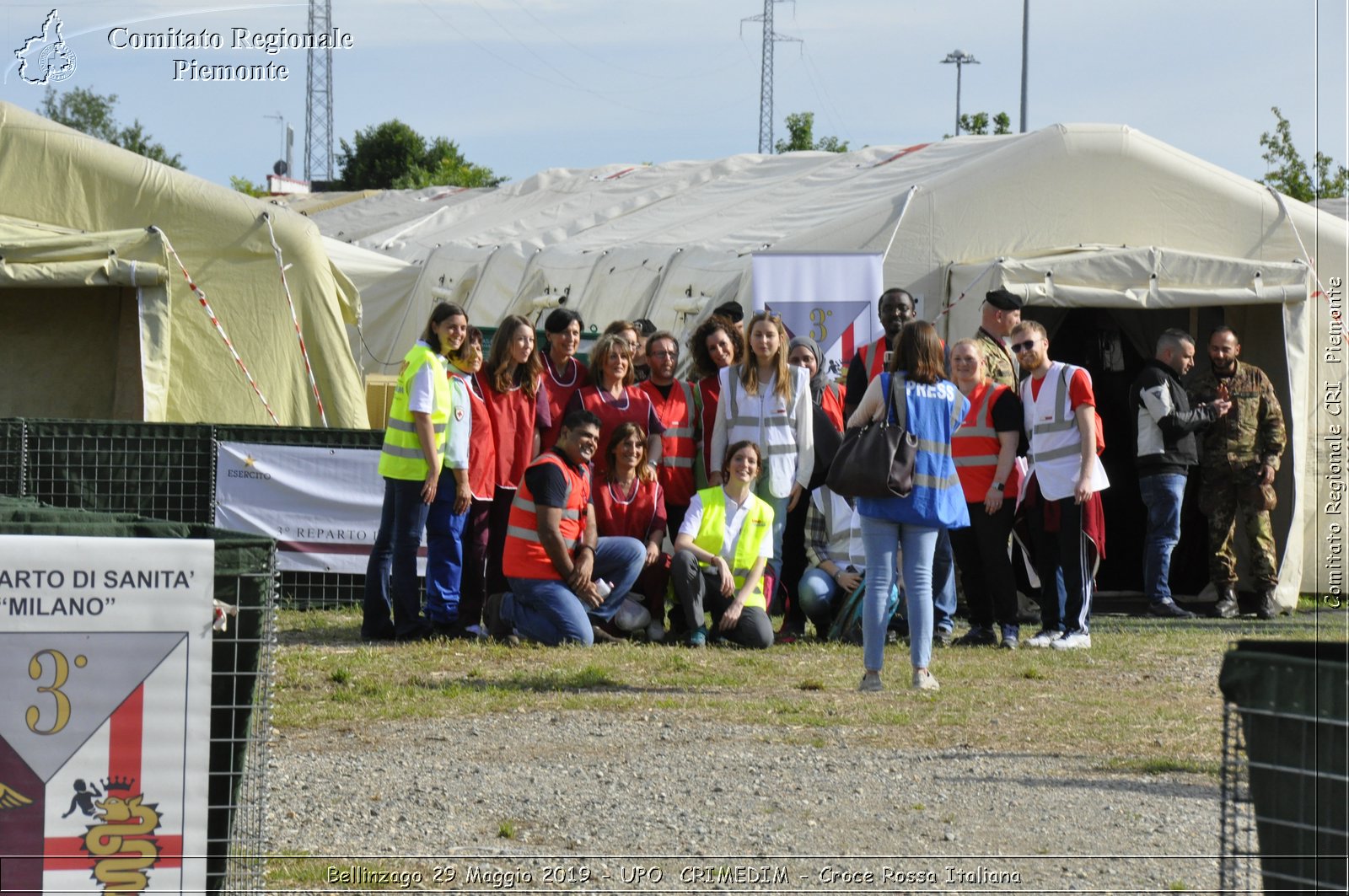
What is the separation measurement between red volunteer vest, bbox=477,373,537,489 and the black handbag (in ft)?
8.77

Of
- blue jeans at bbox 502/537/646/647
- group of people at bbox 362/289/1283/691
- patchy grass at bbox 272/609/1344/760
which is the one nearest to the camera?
patchy grass at bbox 272/609/1344/760

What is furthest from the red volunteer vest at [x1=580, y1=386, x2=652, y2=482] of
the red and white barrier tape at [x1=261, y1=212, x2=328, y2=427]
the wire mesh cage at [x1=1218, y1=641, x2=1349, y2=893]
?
the wire mesh cage at [x1=1218, y1=641, x2=1349, y2=893]

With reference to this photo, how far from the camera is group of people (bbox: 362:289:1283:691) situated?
9438 millimetres

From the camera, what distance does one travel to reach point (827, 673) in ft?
28.0

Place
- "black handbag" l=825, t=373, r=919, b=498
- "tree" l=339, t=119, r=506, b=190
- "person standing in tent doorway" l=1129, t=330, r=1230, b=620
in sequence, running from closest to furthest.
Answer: "black handbag" l=825, t=373, r=919, b=498, "person standing in tent doorway" l=1129, t=330, r=1230, b=620, "tree" l=339, t=119, r=506, b=190

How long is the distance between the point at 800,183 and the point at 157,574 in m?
14.0

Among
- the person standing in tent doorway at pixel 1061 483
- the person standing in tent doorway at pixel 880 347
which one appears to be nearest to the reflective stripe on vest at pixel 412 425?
the person standing in tent doorway at pixel 880 347

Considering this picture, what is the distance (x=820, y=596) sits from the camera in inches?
388

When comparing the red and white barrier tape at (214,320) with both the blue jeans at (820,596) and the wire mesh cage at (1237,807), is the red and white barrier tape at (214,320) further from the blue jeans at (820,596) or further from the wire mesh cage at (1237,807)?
the wire mesh cage at (1237,807)

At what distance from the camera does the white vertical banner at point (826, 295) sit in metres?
11.9

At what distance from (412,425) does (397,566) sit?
31.8 inches

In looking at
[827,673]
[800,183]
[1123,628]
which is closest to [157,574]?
[827,673]

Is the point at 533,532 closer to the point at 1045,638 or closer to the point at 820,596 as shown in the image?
the point at 820,596

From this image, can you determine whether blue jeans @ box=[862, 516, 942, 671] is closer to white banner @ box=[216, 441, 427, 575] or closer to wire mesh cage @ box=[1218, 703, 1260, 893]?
wire mesh cage @ box=[1218, 703, 1260, 893]
